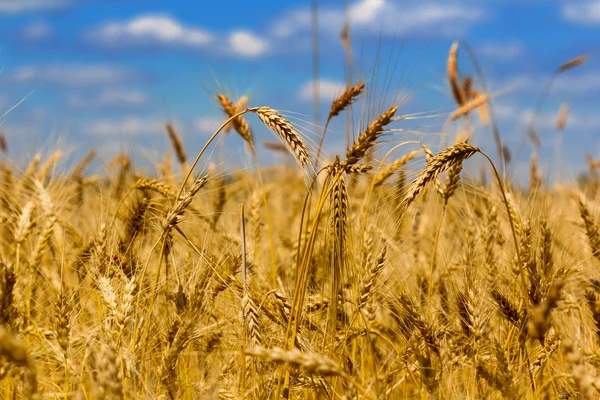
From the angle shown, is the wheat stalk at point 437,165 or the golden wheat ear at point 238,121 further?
the golden wheat ear at point 238,121

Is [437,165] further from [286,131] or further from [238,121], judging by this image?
[238,121]

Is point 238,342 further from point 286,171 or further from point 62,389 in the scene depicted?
point 286,171

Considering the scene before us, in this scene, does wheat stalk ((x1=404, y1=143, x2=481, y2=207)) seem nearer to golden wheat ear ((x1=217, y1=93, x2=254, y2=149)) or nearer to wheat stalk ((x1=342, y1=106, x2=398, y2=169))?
wheat stalk ((x1=342, y1=106, x2=398, y2=169))

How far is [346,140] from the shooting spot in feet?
7.30

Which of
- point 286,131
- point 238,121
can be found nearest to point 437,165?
point 286,131

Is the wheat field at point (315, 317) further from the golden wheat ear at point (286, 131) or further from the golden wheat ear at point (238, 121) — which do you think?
the golden wheat ear at point (238, 121)

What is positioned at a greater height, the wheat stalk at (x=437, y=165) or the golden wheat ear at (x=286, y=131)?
the golden wheat ear at (x=286, y=131)

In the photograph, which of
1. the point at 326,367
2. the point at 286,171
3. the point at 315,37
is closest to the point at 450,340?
the point at 326,367

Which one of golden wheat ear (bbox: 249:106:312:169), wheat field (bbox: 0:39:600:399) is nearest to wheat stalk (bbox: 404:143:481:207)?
wheat field (bbox: 0:39:600:399)

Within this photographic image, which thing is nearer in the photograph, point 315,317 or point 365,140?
point 365,140

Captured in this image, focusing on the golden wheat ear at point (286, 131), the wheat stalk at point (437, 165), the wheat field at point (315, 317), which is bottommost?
the wheat field at point (315, 317)

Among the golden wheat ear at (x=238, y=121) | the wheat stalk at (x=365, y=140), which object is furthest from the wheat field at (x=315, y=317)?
the golden wheat ear at (x=238, y=121)

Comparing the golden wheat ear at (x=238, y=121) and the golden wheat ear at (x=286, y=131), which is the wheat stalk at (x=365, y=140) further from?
the golden wheat ear at (x=238, y=121)

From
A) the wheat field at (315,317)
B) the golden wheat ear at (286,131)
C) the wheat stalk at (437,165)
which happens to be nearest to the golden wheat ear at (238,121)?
the wheat field at (315,317)
